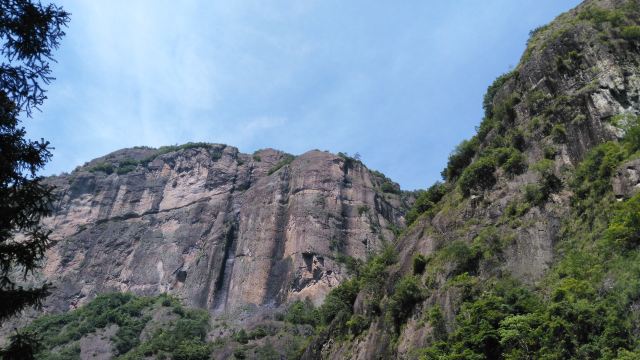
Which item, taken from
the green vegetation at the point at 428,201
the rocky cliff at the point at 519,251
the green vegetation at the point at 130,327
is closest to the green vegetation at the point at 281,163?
the rocky cliff at the point at 519,251

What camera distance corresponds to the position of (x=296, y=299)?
240 feet

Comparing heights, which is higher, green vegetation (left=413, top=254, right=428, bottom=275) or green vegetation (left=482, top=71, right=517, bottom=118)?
green vegetation (left=482, top=71, right=517, bottom=118)

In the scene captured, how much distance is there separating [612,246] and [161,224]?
8413cm

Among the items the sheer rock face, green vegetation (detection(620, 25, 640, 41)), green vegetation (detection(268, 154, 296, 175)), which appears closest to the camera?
green vegetation (detection(620, 25, 640, 41))

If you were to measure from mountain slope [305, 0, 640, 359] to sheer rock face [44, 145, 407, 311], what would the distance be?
37.0 m

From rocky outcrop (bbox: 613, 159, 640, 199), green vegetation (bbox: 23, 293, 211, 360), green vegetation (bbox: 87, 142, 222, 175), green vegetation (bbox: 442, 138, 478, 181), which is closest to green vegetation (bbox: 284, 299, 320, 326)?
green vegetation (bbox: 23, 293, 211, 360)

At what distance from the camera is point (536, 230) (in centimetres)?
2834

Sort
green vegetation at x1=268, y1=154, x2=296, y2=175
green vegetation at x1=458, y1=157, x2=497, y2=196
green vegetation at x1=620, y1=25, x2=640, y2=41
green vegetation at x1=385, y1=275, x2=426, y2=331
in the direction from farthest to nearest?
green vegetation at x1=268, y1=154, x2=296, y2=175, green vegetation at x1=458, y1=157, x2=497, y2=196, green vegetation at x1=620, y1=25, x2=640, y2=41, green vegetation at x1=385, y1=275, x2=426, y2=331

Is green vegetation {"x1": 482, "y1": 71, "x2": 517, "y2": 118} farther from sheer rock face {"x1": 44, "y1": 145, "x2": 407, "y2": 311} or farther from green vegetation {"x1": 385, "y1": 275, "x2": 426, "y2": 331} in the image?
sheer rock face {"x1": 44, "y1": 145, "x2": 407, "y2": 311}

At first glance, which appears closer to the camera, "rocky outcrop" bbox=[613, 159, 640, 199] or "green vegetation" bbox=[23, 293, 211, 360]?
"rocky outcrop" bbox=[613, 159, 640, 199]

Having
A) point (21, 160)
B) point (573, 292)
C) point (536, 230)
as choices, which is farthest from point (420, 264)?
point (21, 160)

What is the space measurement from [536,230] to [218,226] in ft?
225

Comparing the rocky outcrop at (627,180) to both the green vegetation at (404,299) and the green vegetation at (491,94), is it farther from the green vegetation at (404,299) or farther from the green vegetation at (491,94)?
the green vegetation at (491,94)

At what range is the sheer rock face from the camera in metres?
79.4
